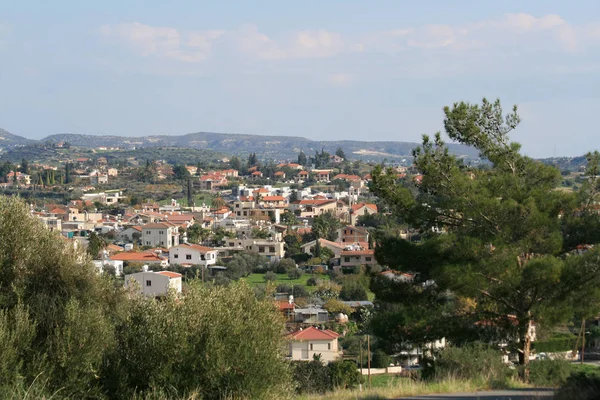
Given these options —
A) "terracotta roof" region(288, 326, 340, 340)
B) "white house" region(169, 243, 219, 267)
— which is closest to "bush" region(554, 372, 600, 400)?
"terracotta roof" region(288, 326, 340, 340)

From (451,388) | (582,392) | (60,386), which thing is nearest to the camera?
(582,392)

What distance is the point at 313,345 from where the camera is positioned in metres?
25.0

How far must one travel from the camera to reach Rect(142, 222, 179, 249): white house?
59625 mm

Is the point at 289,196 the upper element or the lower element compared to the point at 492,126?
lower

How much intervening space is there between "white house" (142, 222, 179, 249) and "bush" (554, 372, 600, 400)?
5317 centimetres

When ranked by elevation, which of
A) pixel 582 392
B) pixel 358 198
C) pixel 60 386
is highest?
pixel 582 392

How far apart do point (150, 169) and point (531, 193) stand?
9999 centimetres

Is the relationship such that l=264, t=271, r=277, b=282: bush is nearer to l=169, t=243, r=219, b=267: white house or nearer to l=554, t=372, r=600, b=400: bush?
l=169, t=243, r=219, b=267: white house

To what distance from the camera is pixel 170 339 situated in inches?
408

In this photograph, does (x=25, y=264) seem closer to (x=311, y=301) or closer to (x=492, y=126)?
(x=492, y=126)

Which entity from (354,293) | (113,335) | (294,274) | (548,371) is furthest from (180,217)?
(548,371)

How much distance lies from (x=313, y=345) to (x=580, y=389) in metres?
18.1

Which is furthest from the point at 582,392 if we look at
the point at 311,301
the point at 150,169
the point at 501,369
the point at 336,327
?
the point at 150,169

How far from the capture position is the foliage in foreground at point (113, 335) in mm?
9906
